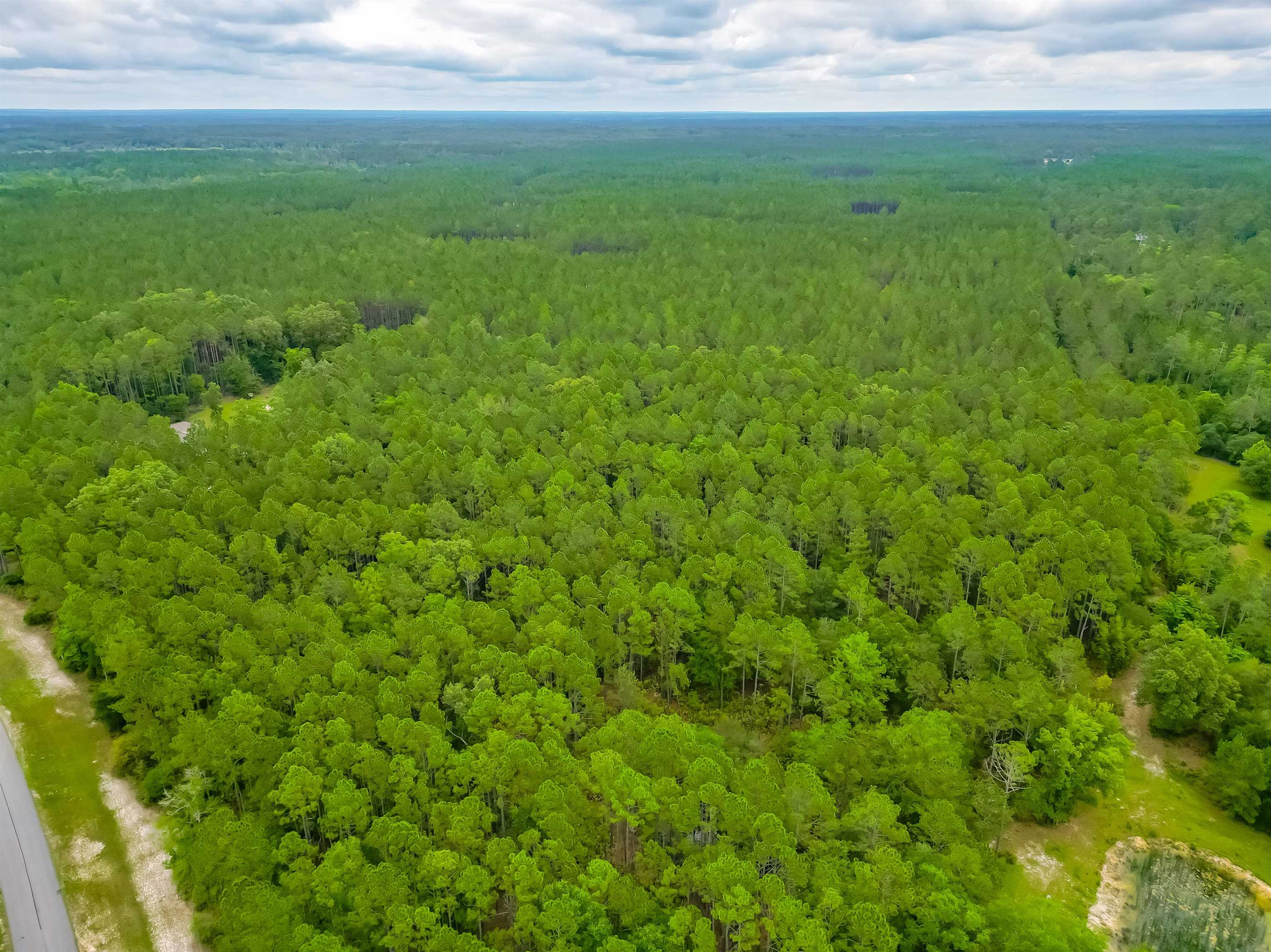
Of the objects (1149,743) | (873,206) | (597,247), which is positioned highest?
(873,206)

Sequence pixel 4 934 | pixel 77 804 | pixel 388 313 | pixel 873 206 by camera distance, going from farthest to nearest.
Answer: pixel 873 206, pixel 388 313, pixel 77 804, pixel 4 934

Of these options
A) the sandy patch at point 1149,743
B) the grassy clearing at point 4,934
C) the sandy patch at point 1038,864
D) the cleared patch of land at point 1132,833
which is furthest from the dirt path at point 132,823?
the sandy patch at point 1149,743

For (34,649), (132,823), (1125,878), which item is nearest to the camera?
(1125,878)

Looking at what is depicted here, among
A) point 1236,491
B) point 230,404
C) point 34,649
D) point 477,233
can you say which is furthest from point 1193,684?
point 477,233

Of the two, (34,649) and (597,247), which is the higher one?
(597,247)

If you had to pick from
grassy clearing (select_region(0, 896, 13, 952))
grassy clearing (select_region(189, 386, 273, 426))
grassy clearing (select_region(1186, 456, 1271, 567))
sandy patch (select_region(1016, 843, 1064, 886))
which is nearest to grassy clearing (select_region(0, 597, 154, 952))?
grassy clearing (select_region(0, 896, 13, 952))

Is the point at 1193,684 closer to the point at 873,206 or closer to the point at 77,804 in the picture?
the point at 77,804

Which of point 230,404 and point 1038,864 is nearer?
point 1038,864
